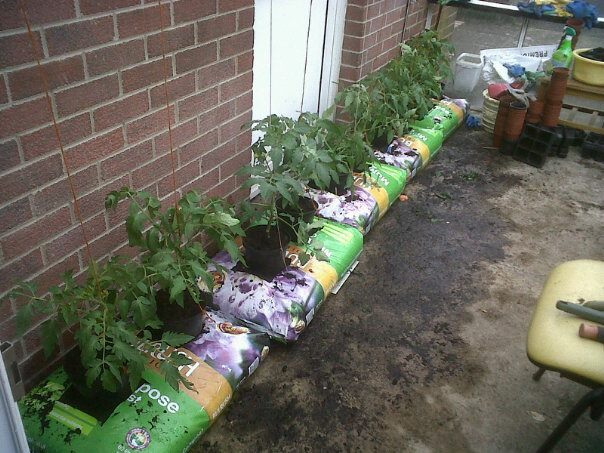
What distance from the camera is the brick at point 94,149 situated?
5.58 feet

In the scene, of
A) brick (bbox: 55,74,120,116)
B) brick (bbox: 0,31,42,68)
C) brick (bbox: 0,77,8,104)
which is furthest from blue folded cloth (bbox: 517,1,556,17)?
brick (bbox: 0,77,8,104)

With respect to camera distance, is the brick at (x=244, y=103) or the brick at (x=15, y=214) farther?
the brick at (x=244, y=103)

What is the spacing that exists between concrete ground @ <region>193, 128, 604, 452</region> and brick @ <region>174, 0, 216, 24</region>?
1384 mm

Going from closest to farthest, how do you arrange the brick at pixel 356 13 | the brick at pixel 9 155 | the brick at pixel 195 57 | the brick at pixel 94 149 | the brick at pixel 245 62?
the brick at pixel 9 155, the brick at pixel 94 149, the brick at pixel 195 57, the brick at pixel 245 62, the brick at pixel 356 13

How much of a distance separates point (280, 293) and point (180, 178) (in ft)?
2.12

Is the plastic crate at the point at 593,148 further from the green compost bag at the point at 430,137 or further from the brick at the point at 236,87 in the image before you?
the brick at the point at 236,87

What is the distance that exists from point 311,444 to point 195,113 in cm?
137

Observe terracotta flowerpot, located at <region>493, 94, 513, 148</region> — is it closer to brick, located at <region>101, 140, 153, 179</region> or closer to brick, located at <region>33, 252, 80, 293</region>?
brick, located at <region>101, 140, 153, 179</region>

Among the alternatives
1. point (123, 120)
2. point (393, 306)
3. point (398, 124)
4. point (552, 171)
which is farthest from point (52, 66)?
point (552, 171)

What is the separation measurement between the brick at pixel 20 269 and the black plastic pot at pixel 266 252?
2.86 feet

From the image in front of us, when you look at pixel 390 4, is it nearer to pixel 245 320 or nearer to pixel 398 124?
pixel 398 124

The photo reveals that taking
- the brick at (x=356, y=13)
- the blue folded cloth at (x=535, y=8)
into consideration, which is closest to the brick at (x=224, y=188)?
the brick at (x=356, y=13)

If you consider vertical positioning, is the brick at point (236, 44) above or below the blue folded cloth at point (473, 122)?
above

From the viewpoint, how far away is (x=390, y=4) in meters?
3.80
